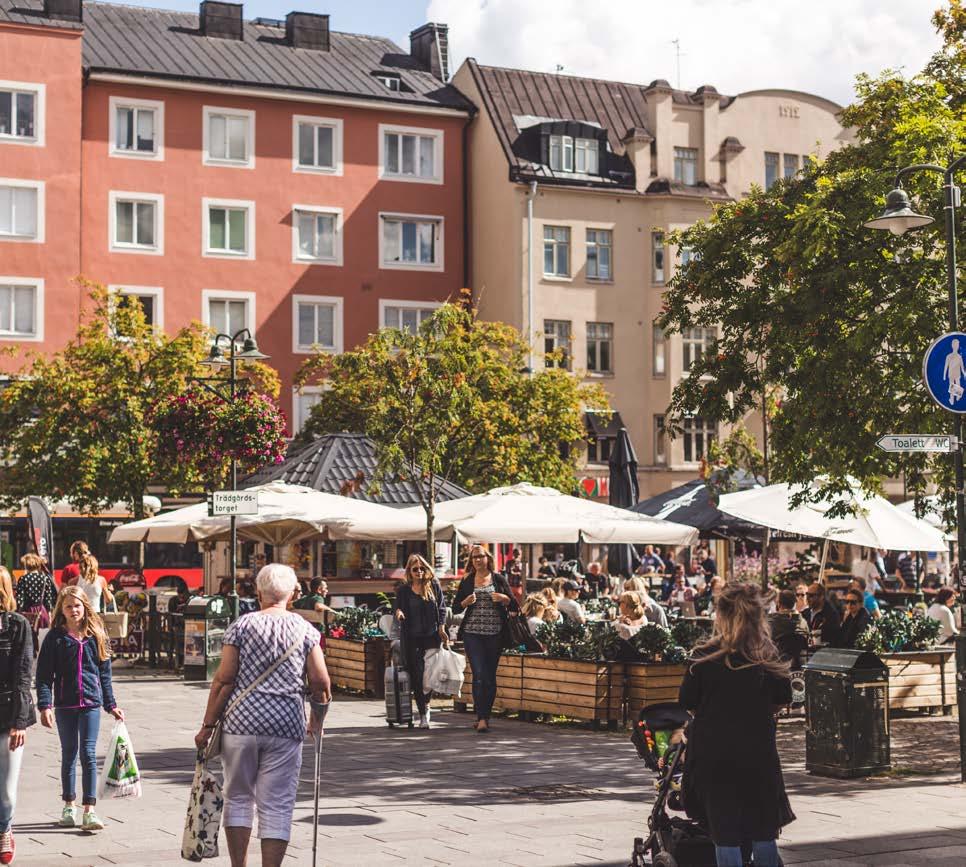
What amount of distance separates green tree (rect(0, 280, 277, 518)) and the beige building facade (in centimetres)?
1510

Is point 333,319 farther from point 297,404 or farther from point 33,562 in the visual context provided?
point 33,562

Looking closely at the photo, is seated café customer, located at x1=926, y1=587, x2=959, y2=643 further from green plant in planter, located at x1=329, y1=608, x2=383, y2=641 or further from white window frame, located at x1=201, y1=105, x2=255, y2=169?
white window frame, located at x1=201, y1=105, x2=255, y2=169

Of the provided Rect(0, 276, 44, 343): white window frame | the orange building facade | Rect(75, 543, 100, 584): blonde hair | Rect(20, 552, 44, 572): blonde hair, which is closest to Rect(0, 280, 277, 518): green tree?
Rect(0, 276, 44, 343): white window frame

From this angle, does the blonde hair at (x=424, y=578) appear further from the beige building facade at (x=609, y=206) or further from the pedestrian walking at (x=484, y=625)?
the beige building facade at (x=609, y=206)

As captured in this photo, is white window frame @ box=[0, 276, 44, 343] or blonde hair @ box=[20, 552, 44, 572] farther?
white window frame @ box=[0, 276, 44, 343]

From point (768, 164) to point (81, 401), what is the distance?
89.4 ft

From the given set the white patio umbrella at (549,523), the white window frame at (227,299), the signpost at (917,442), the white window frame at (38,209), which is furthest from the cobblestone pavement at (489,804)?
the white window frame at (227,299)

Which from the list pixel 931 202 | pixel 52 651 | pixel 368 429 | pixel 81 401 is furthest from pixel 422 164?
pixel 52 651

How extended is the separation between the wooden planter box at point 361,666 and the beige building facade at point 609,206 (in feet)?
102

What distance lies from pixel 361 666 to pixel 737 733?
44.6 feet

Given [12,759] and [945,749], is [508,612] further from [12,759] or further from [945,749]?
[12,759]

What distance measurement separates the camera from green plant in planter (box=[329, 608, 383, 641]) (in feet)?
67.5

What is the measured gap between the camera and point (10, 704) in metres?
9.48

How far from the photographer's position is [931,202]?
640 inches
